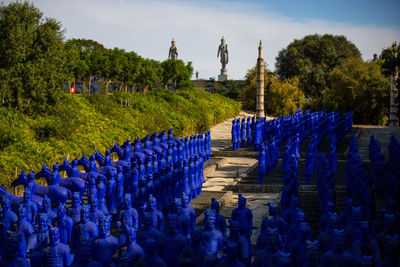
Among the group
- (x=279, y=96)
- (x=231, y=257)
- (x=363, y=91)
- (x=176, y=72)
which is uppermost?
(x=176, y=72)

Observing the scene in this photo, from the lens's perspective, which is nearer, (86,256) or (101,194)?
(86,256)

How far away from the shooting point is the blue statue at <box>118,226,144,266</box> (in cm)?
456

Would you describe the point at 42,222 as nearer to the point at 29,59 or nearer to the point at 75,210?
the point at 75,210

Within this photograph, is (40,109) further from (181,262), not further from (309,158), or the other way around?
(181,262)

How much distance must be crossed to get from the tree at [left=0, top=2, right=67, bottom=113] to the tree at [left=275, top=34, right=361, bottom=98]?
2942 cm

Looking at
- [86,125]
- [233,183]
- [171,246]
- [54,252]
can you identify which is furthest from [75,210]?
[86,125]

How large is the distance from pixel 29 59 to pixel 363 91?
869 inches

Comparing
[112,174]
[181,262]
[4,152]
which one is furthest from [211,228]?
[4,152]

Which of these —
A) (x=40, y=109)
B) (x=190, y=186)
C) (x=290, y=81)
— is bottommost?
(x=190, y=186)

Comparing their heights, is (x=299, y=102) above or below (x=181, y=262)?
above

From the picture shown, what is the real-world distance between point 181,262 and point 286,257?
1.08 metres

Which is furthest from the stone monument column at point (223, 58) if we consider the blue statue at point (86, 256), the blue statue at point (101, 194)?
the blue statue at point (86, 256)

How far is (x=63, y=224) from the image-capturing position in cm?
636

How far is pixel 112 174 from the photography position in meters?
8.88
